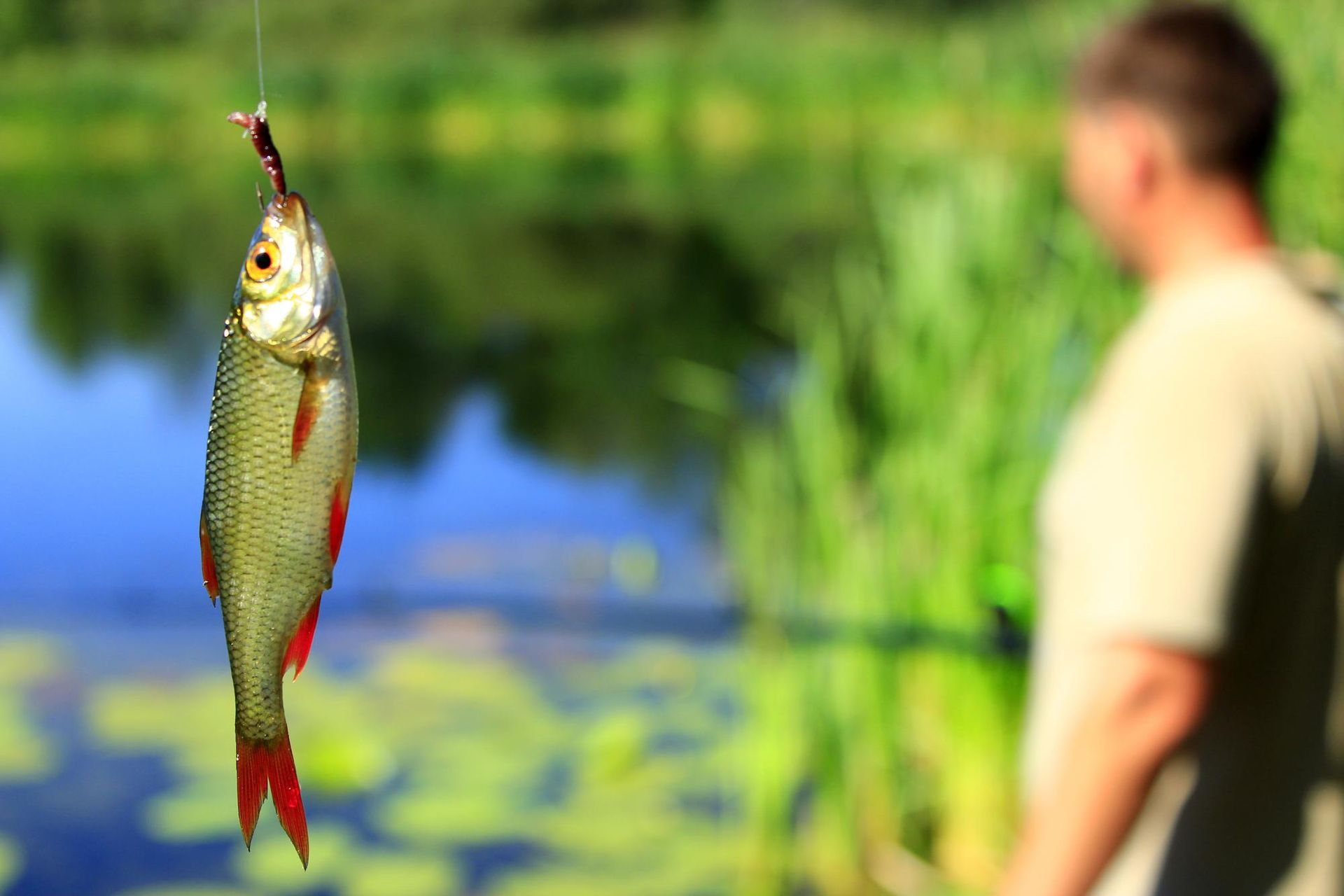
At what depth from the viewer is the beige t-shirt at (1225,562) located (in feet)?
4.09

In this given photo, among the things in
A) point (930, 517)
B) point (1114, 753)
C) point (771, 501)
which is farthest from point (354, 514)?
point (1114, 753)

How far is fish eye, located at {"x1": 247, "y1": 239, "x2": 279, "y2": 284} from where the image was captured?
62 centimetres

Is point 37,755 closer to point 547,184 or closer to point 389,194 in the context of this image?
point 389,194

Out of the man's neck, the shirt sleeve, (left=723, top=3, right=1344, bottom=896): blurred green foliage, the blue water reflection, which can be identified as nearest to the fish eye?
the shirt sleeve

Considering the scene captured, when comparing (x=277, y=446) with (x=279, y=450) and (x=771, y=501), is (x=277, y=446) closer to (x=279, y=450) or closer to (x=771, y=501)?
(x=279, y=450)

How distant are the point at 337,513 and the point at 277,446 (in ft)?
0.13

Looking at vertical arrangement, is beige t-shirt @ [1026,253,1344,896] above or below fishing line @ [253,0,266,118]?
below

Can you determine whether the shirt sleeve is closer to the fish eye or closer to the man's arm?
the man's arm

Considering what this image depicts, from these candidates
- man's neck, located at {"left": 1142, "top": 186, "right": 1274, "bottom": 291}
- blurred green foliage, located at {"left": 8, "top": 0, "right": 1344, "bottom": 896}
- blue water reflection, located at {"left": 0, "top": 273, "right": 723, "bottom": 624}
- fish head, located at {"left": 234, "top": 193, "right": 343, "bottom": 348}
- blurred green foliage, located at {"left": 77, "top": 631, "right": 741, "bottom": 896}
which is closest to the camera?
fish head, located at {"left": 234, "top": 193, "right": 343, "bottom": 348}

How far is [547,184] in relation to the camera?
562 inches

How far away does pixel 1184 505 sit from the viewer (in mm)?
1246

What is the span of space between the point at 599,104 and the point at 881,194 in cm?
836

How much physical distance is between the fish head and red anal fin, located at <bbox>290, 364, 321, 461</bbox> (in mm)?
18

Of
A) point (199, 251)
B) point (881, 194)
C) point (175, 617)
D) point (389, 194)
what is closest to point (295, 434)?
point (881, 194)
